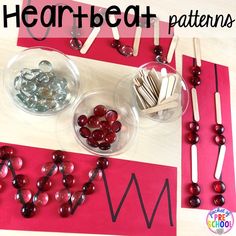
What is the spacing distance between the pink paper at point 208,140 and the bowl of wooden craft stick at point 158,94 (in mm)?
58

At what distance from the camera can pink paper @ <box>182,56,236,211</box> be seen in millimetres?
746

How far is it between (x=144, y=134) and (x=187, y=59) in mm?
250

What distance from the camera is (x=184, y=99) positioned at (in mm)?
777

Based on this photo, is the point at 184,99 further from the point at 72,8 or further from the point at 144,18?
the point at 72,8

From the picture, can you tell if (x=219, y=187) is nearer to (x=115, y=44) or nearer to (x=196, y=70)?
(x=196, y=70)

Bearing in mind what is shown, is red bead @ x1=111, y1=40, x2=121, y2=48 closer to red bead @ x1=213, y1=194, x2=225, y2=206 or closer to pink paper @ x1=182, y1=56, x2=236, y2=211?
pink paper @ x1=182, y1=56, x2=236, y2=211

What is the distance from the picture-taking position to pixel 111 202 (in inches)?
26.4

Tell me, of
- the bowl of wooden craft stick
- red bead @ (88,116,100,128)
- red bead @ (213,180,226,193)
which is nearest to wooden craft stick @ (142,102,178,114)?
the bowl of wooden craft stick

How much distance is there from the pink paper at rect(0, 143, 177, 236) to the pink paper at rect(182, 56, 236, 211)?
66 millimetres

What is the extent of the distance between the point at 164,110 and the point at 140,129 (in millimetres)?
70

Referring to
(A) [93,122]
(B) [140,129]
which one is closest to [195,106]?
(B) [140,129]

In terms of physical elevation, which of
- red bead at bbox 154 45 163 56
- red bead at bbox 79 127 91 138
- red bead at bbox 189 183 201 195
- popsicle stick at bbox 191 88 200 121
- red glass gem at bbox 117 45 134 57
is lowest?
red bead at bbox 189 183 201 195

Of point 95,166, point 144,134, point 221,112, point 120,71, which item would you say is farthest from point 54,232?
point 221,112

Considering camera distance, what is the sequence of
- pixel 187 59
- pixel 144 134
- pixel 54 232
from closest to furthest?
pixel 54 232 < pixel 144 134 < pixel 187 59
